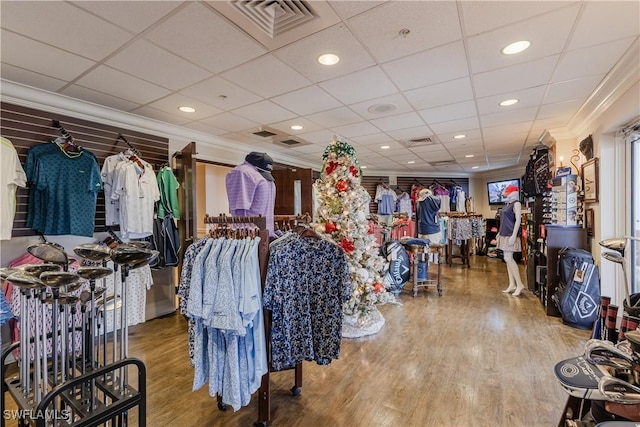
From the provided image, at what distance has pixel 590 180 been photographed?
376cm

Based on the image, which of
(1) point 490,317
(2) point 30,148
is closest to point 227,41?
Answer: (2) point 30,148

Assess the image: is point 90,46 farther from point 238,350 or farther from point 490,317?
point 490,317

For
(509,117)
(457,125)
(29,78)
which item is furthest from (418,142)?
(29,78)

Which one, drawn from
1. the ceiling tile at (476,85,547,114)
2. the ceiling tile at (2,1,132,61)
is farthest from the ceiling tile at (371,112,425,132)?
the ceiling tile at (2,1,132,61)

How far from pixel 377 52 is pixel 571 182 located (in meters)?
3.51

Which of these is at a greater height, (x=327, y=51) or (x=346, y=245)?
(x=327, y=51)

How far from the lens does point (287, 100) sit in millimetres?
3377

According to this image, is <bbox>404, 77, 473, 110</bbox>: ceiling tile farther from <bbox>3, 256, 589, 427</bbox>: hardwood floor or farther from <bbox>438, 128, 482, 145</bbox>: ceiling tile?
<bbox>3, 256, 589, 427</bbox>: hardwood floor

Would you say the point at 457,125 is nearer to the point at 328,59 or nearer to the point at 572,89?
the point at 572,89

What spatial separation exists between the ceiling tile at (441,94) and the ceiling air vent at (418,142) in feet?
5.53

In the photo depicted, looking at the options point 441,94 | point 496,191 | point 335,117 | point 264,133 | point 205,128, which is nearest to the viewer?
point 441,94

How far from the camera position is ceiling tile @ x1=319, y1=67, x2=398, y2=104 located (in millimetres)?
2752

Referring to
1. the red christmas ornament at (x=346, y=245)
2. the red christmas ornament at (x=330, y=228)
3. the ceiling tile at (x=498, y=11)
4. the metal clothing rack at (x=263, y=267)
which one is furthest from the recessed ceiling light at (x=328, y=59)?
the red christmas ornament at (x=346, y=245)

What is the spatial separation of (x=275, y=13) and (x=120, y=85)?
1917 mm
